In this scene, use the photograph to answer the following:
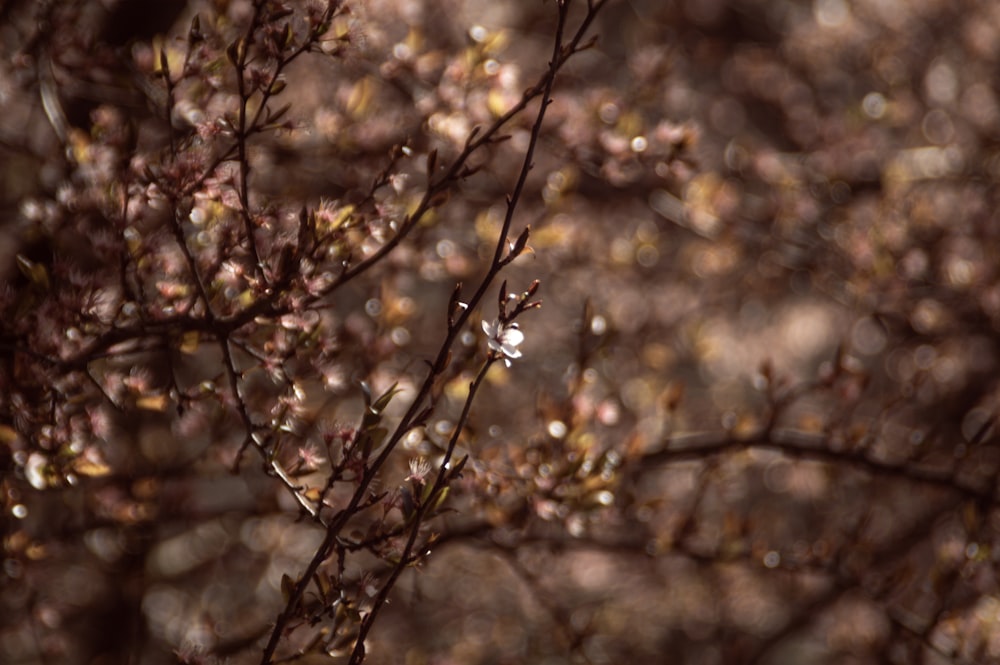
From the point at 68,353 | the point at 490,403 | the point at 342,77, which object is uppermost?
the point at 342,77

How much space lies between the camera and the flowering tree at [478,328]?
190 cm

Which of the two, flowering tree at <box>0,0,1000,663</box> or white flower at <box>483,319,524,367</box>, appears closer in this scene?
white flower at <box>483,319,524,367</box>

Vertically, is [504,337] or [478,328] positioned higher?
[478,328]

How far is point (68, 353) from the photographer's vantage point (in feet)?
6.49

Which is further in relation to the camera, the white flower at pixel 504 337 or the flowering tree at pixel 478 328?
the flowering tree at pixel 478 328

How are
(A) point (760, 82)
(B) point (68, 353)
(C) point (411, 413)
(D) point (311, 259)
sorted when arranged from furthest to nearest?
1. (A) point (760, 82)
2. (B) point (68, 353)
3. (D) point (311, 259)
4. (C) point (411, 413)

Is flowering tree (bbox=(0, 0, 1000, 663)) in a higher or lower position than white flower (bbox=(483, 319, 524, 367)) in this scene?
higher

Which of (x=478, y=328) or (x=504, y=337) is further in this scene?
(x=478, y=328)

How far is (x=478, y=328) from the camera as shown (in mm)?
2354

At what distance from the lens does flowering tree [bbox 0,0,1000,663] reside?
6.24ft

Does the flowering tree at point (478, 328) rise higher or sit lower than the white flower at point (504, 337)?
higher

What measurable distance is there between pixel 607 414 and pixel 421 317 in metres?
1.71

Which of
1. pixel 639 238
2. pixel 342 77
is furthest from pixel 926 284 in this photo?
pixel 342 77

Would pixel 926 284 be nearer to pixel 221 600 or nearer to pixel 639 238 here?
pixel 639 238
